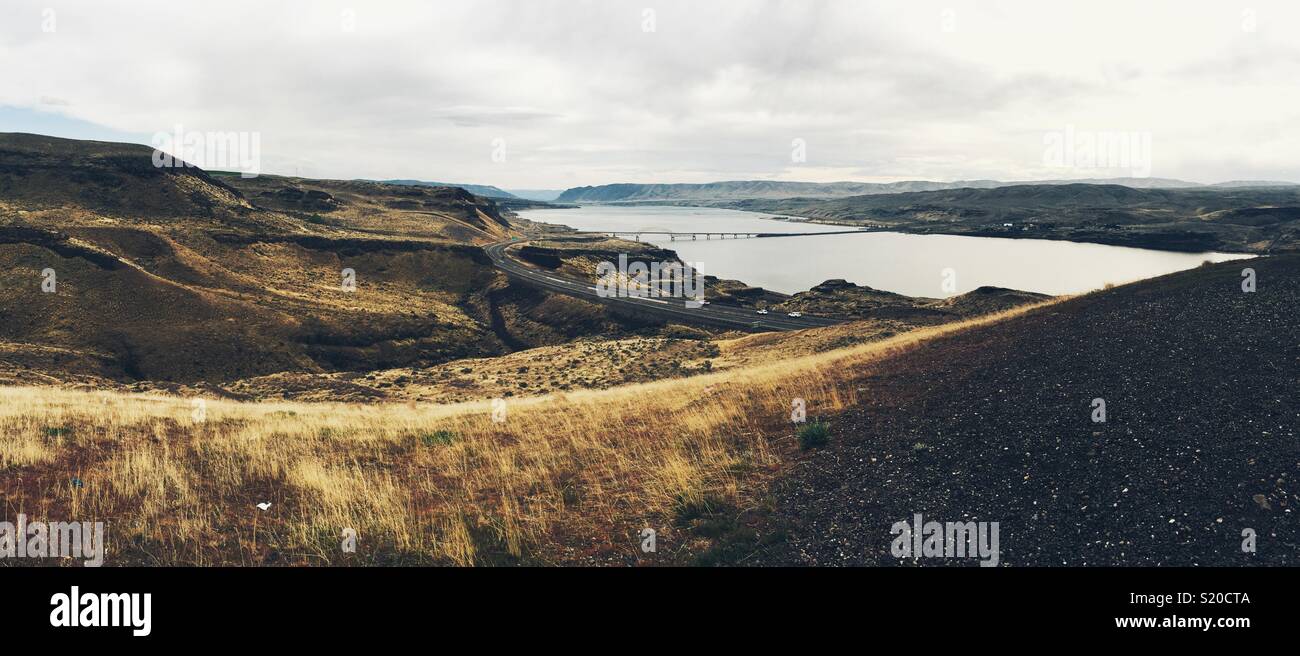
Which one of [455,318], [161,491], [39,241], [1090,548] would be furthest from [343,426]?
[39,241]

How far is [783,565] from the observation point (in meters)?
6.77

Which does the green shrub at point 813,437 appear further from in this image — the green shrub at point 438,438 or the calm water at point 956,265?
the calm water at point 956,265

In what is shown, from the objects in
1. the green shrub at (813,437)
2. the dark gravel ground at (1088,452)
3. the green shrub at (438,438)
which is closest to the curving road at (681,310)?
the dark gravel ground at (1088,452)

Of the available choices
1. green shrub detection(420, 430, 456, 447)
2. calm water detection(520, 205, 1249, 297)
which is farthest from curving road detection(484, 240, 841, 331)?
green shrub detection(420, 430, 456, 447)

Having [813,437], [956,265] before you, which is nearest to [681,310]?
[813,437]

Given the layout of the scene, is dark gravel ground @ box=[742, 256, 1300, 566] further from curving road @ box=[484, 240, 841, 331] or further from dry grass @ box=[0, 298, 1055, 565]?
curving road @ box=[484, 240, 841, 331]

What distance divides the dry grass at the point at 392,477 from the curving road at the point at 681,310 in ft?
172

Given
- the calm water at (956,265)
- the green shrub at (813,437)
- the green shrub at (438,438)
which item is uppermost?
the calm water at (956,265)

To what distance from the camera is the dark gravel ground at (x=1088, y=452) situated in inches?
267

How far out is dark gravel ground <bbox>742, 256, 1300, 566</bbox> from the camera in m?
6.79

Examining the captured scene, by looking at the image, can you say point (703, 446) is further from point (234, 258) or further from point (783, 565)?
point (234, 258)

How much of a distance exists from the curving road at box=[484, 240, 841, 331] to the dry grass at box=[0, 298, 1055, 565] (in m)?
52.5
